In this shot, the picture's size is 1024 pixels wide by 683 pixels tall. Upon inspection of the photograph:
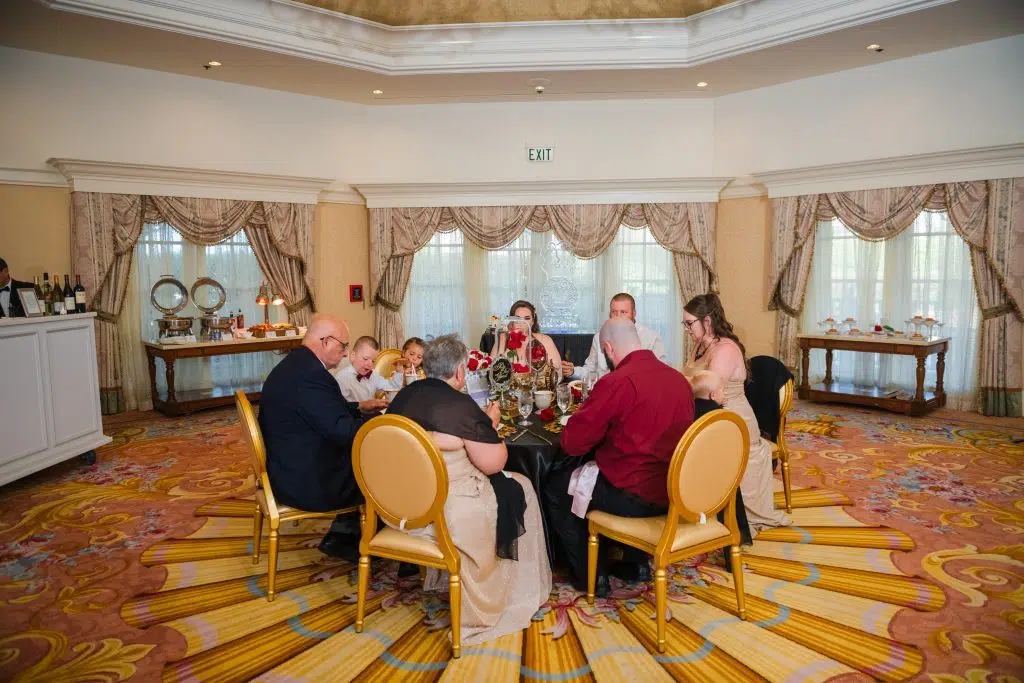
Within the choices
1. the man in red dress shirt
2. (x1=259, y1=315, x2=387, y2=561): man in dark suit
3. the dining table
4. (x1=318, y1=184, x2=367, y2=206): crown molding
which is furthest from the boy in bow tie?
(x1=318, y1=184, x2=367, y2=206): crown molding

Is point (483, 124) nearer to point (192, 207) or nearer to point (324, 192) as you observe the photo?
point (324, 192)

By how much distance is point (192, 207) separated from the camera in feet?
24.9

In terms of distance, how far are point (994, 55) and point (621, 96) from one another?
156 inches

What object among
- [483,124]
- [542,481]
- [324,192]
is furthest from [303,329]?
[542,481]

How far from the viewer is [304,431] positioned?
333cm

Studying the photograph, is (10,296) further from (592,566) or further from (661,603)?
(661,603)

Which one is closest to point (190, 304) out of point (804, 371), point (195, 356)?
point (195, 356)

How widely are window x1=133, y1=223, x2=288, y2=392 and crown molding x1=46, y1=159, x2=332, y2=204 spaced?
49 centimetres

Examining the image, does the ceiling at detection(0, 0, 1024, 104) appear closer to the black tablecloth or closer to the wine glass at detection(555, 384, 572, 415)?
the wine glass at detection(555, 384, 572, 415)

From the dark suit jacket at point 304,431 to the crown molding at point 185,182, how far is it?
205 inches

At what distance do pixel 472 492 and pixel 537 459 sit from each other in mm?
527

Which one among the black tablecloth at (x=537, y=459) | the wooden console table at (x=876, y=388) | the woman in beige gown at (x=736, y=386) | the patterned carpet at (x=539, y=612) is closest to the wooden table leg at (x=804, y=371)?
the wooden console table at (x=876, y=388)

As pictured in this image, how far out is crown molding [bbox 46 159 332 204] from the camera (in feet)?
22.9

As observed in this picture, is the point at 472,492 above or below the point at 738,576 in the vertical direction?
above
